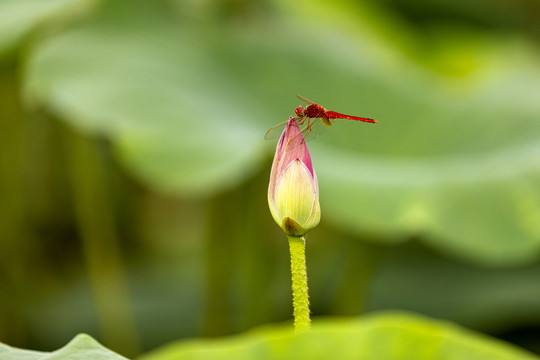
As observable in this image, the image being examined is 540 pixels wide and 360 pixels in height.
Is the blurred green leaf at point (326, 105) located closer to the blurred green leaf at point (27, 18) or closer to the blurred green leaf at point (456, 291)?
the blurred green leaf at point (27, 18)

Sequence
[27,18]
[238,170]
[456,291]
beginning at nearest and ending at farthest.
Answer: [238,170] → [27,18] → [456,291]

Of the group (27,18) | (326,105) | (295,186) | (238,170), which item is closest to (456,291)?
(326,105)

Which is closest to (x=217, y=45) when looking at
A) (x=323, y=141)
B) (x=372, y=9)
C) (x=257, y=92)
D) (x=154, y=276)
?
(x=257, y=92)

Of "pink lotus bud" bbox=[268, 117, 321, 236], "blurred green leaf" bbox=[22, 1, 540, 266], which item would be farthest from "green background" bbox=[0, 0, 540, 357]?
"pink lotus bud" bbox=[268, 117, 321, 236]

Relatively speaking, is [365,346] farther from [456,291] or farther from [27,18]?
[456,291]

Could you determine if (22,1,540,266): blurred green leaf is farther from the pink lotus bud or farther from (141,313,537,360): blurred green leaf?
the pink lotus bud

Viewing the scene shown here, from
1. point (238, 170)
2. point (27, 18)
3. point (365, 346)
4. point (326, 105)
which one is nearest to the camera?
point (365, 346)
